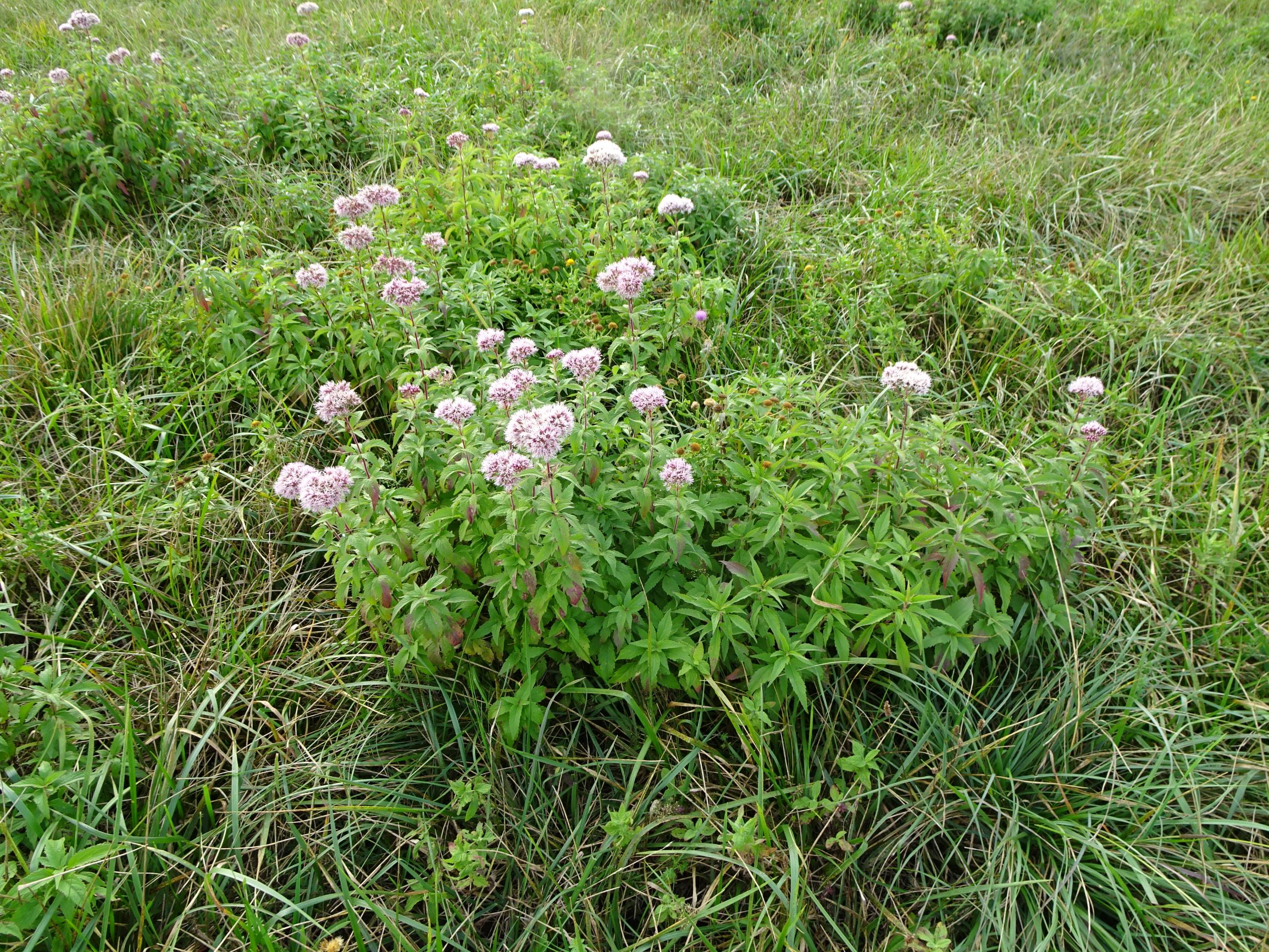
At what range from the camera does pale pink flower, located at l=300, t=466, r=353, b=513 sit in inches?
88.3

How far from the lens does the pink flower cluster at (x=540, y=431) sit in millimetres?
2127

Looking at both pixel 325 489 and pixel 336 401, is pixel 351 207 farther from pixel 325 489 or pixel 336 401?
pixel 325 489

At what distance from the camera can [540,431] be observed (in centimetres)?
213

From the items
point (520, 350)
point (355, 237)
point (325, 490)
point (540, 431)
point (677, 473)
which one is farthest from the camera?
point (355, 237)

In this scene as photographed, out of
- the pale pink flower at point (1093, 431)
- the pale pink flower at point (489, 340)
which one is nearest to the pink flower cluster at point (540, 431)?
the pale pink flower at point (489, 340)

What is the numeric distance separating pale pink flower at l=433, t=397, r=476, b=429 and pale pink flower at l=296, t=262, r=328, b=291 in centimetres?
124

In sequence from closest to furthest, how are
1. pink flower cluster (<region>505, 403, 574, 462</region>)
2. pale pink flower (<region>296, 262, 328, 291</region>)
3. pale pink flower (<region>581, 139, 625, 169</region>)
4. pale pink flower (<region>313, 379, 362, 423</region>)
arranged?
1. pink flower cluster (<region>505, 403, 574, 462</region>)
2. pale pink flower (<region>313, 379, 362, 423</region>)
3. pale pink flower (<region>296, 262, 328, 291</region>)
4. pale pink flower (<region>581, 139, 625, 169</region>)

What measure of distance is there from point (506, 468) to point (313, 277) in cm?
165

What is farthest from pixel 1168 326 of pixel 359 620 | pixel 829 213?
pixel 359 620

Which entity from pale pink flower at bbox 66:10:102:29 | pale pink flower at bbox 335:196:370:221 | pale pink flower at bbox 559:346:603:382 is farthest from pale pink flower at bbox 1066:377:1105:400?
pale pink flower at bbox 66:10:102:29

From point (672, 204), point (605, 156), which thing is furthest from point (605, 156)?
point (672, 204)

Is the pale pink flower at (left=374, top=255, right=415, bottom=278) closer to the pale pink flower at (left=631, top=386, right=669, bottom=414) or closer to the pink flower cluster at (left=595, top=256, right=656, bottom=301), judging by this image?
the pink flower cluster at (left=595, top=256, right=656, bottom=301)

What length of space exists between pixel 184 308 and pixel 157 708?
6.83 feet

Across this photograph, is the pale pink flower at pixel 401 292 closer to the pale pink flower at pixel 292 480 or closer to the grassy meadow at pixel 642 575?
the grassy meadow at pixel 642 575
